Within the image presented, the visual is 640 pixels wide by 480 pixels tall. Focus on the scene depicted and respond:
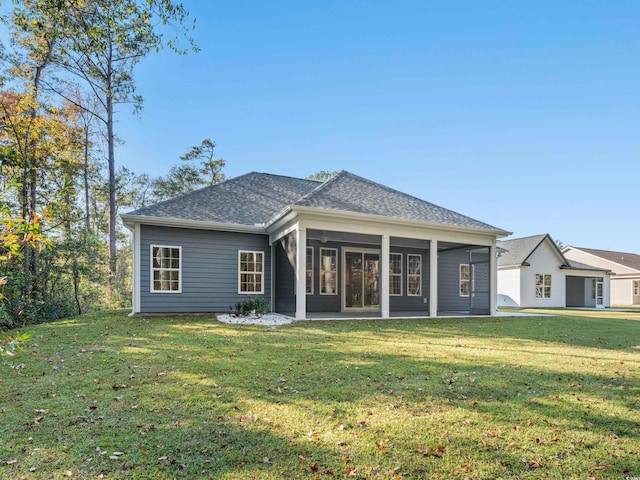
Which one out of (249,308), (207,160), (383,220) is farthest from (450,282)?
(207,160)

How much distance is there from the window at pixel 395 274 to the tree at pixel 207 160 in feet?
62.5

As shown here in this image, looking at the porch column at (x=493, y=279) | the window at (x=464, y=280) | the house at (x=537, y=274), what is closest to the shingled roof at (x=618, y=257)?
the house at (x=537, y=274)

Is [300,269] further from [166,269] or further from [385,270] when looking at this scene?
[166,269]

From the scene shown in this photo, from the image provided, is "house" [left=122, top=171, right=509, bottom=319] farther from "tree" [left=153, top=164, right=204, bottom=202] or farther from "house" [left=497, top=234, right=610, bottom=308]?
"tree" [left=153, top=164, right=204, bottom=202]

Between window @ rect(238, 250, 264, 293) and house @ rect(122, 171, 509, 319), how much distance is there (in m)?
0.04

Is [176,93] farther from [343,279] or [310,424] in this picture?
[310,424]

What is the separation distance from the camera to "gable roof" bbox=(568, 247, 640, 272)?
29922 millimetres

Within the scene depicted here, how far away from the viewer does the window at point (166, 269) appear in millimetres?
10961

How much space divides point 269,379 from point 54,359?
3591 millimetres

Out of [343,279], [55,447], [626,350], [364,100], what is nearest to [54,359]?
[55,447]

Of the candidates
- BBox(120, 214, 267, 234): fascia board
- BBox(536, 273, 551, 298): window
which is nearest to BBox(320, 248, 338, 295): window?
BBox(120, 214, 267, 234): fascia board

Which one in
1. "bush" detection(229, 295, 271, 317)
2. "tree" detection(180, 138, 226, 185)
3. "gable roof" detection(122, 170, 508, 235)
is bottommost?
"bush" detection(229, 295, 271, 317)

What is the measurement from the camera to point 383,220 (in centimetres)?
1063

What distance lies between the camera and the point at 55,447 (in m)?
2.57
